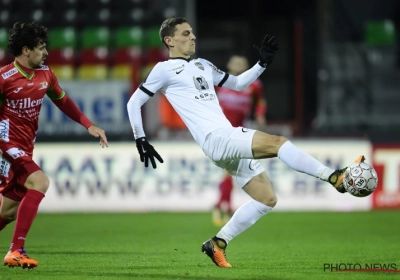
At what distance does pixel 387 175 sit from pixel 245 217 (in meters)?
7.79

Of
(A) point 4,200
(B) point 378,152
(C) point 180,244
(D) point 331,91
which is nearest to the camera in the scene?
(A) point 4,200

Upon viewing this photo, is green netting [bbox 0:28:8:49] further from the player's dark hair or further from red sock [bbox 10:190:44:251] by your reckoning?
red sock [bbox 10:190:44:251]

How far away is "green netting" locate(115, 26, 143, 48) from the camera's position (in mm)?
16250

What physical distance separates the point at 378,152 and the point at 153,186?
155 inches

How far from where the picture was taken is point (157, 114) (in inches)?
578

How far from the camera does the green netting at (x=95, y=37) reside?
16359 mm

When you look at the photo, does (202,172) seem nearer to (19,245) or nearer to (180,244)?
(180,244)

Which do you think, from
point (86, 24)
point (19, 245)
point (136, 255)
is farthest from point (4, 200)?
point (86, 24)

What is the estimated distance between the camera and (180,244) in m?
9.39

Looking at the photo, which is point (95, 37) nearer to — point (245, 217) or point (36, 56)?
point (36, 56)

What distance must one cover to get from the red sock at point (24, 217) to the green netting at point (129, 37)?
9.60 m

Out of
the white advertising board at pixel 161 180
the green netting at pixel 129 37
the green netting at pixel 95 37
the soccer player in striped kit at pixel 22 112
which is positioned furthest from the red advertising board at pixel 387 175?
the soccer player in striped kit at pixel 22 112

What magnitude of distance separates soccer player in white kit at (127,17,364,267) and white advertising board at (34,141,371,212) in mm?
7170

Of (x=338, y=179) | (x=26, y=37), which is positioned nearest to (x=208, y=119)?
(x=338, y=179)
